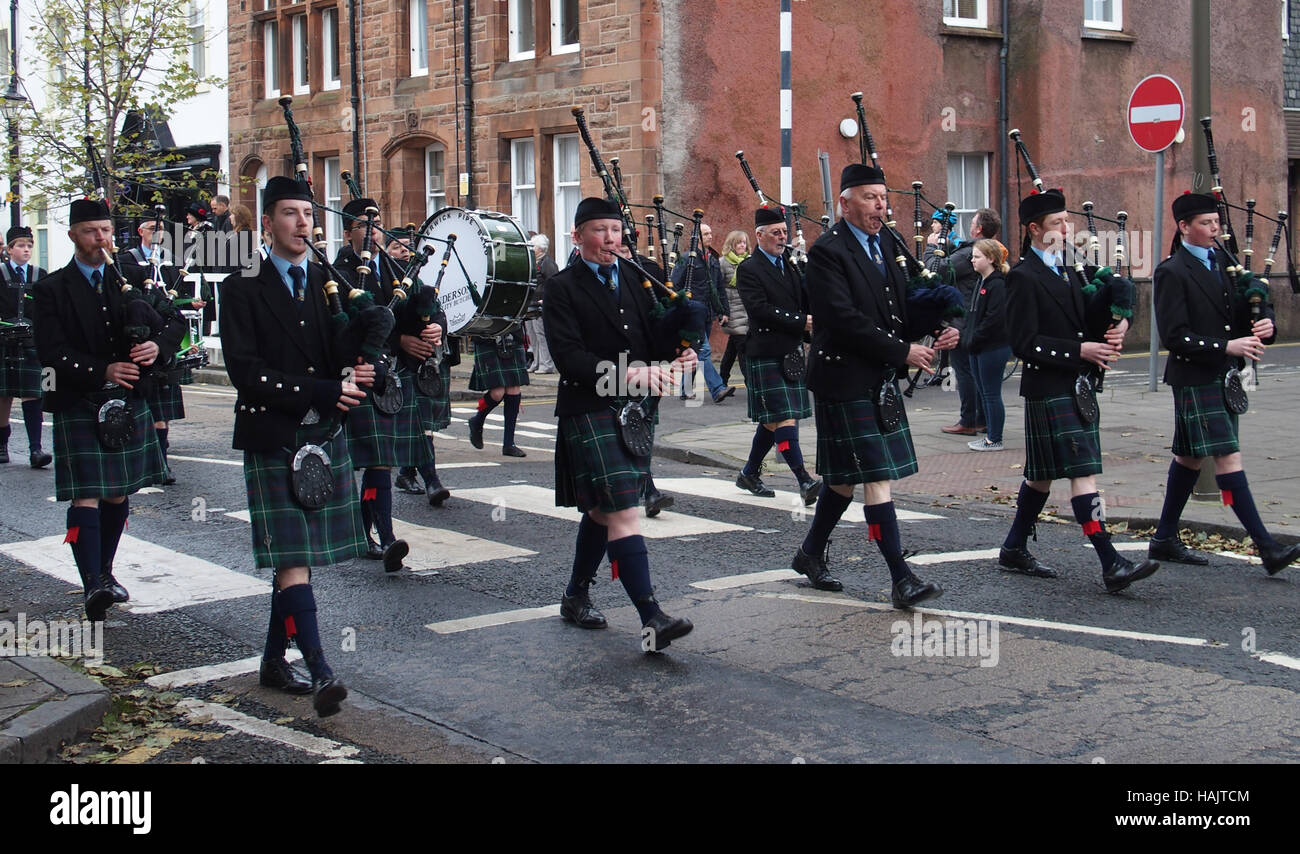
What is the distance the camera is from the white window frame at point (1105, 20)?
76.5ft

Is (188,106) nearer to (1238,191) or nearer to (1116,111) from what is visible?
(1116,111)

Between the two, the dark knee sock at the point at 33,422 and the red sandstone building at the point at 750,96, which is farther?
the red sandstone building at the point at 750,96

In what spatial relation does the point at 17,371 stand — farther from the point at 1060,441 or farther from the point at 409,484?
the point at 1060,441

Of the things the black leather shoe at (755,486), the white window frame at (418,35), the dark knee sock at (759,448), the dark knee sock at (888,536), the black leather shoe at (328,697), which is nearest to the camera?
the black leather shoe at (328,697)

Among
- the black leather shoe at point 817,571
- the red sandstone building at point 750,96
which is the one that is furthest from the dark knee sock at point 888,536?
the red sandstone building at point 750,96

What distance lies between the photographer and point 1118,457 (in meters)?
11.6

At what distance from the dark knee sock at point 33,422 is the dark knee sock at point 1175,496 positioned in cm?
890

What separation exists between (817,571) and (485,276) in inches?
241

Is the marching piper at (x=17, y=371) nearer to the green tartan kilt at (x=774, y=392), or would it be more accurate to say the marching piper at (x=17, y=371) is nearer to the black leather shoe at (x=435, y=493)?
the black leather shoe at (x=435, y=493)

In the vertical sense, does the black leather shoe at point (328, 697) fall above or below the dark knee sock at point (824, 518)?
below

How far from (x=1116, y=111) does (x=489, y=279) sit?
1445cm

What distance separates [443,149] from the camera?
24.7 m

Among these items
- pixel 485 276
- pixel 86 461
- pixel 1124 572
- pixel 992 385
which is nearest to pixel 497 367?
pixel 485 276
